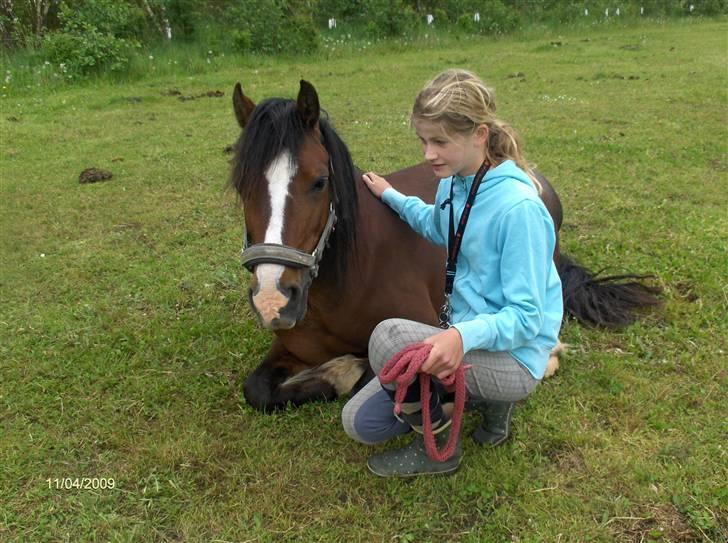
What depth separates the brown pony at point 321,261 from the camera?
2.14 meters

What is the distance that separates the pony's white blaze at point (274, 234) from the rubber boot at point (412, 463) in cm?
84

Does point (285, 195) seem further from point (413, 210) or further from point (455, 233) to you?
point (413, 210)

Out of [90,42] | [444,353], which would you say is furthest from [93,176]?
[90,42]

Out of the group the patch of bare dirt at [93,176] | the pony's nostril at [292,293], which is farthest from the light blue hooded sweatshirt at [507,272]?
the patch of bare dirt at [93,176]

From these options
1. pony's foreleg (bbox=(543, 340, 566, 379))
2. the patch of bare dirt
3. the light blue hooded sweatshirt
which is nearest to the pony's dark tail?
pony's foreleg (bbox=(543, 340, 566, 379))

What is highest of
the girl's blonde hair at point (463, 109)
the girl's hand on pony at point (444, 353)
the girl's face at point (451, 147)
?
the girl's blonde hair at point (463, 109)

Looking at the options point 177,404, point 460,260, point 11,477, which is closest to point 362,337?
point 460,260

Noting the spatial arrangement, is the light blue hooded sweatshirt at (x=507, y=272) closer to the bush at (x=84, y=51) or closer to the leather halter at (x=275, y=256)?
the leather halter at (x=275, y=256)

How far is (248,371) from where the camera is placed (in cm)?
325

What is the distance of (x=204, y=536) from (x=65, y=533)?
536mm

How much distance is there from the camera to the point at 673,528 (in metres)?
2.14

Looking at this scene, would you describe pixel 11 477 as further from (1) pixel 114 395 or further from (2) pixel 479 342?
(2) pixel 479 342

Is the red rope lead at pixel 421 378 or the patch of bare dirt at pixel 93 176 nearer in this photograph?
the red rope lead at pixel 421 378

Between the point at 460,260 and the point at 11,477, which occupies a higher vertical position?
the point at 460,260
